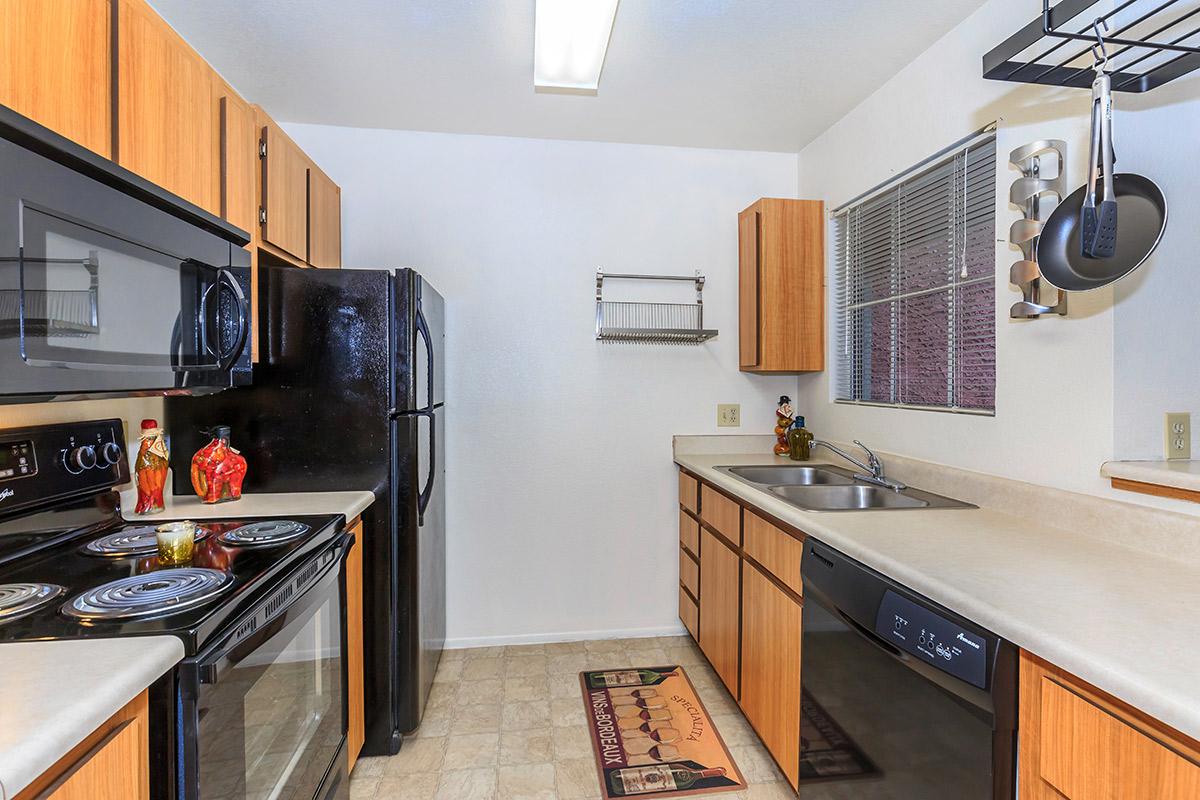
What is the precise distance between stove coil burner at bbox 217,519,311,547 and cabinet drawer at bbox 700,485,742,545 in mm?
1423

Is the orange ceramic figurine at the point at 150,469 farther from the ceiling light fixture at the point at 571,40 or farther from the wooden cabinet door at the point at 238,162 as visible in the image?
the ceiling light fixture at the point at 571,40

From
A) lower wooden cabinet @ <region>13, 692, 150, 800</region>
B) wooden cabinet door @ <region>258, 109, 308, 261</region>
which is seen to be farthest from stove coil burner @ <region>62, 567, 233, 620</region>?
wooden cabinet door @ <region>258, 109, 308, 261</region>

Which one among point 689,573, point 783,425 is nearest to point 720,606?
point 689,573

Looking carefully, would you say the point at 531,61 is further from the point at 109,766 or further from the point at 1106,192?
the point at 109,766

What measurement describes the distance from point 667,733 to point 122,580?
5.93 ft

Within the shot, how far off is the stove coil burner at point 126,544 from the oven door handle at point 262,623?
314 millimetres

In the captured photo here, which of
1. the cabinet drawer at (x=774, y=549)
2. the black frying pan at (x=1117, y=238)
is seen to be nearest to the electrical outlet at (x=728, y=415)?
the cabinet drawer at (x=774, y=549)

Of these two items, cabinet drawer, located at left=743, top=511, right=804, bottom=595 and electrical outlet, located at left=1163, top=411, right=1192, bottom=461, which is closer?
electrical outlet, located at left=1163, top=411, right=1192, bottom=461

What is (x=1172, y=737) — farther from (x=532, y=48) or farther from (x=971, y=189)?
(x=532, y=48)

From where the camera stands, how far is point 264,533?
1.52 meters

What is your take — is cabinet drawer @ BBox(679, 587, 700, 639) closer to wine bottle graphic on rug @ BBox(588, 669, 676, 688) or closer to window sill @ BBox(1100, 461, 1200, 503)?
wine bottle graphic on rug @ BBox(588, 669, 676, 688)

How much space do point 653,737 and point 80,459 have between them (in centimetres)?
197

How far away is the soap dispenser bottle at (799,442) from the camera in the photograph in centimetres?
284

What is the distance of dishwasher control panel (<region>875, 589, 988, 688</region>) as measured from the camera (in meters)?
1.04
